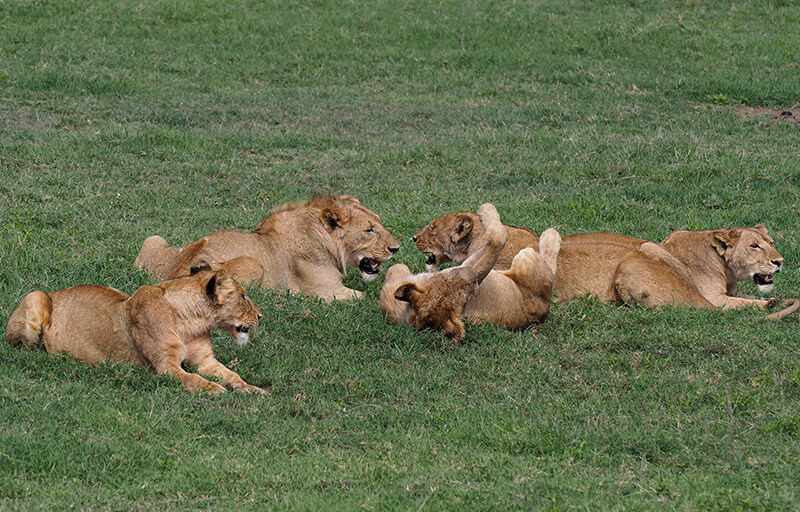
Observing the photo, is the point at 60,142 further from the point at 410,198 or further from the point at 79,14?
the point at 79,14

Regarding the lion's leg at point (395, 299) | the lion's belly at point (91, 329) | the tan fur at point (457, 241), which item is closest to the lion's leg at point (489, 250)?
the tan fur at point (457, 241)

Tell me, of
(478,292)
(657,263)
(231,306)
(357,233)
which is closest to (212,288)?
(231,306)

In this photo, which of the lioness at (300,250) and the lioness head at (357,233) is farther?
the lioness head at (357,233)

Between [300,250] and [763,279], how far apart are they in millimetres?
4104

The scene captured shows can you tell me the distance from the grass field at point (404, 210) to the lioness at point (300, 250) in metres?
0.36

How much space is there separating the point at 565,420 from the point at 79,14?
15761mm

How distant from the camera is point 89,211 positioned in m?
11.1

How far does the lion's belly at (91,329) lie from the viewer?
22.5 feet

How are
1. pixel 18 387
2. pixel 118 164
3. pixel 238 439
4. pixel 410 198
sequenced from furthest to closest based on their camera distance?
pixel 118 164
pixel 410 198
pixel 18 387
pixel 238 439

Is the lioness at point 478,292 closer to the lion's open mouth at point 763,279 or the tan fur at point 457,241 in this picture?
the tan fur at point 457,241

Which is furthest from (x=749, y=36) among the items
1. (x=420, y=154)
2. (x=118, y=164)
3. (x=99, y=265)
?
(x=99, y=265)

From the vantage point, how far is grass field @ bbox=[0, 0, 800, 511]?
18.3ft

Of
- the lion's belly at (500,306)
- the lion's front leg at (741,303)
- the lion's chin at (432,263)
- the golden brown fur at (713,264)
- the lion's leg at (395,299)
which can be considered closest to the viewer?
the lion's leg at (395,299)

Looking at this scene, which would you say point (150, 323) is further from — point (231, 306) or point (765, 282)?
point (765, 282)
